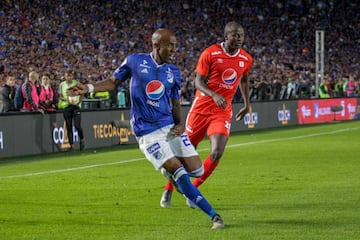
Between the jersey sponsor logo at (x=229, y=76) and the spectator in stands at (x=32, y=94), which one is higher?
the jersey sponsor logo at (x=229, y=76)

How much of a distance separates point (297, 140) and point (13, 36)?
16304 millimetres

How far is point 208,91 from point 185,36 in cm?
4001

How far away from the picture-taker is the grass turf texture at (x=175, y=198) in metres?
9.37

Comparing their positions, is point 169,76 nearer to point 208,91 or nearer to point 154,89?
point 154,89

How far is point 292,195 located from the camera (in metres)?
12.7

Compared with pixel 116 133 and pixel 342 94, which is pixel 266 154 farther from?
pixel 342 94

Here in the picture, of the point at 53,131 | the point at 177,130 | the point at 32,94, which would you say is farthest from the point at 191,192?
the point at 53,131

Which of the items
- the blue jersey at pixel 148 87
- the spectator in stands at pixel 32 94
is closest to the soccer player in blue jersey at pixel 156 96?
the blue jersey at pixel 148 87

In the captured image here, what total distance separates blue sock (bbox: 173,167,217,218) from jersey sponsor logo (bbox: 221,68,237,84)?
2.96 metres

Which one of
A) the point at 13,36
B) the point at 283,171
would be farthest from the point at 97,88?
the point at 13,36

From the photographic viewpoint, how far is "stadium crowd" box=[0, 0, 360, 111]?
39125 mm

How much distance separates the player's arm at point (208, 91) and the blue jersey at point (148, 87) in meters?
1.19

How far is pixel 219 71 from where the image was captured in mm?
12164

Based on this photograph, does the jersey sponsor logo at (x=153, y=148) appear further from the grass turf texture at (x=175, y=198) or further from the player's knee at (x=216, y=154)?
the player's knee at (x=216, y=154)
